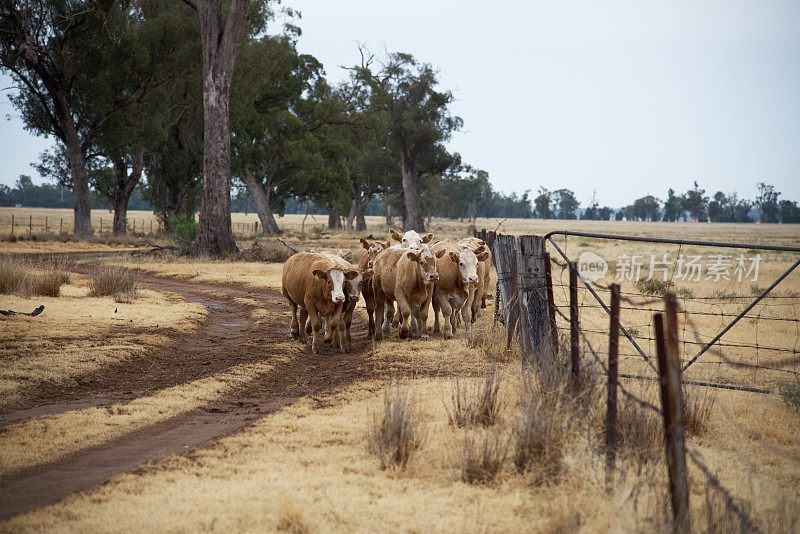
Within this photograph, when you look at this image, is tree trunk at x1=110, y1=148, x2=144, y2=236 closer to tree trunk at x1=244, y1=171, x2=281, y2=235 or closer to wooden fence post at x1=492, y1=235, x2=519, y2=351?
tree trunk at x1=244, y1=171, x2=281, y2=235

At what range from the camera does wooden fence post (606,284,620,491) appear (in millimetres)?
6160

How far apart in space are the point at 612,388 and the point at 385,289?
7659mm

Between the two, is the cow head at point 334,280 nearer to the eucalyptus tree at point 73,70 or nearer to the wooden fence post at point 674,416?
the wooden fence post at point 674,416

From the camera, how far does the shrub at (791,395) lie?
8.94 metres

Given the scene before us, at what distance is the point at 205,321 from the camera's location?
15.3m

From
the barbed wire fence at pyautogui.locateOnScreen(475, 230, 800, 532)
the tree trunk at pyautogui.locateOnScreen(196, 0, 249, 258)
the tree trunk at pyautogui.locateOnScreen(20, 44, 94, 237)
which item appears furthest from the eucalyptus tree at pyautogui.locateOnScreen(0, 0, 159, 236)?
the barbed wire fence at pyautogui.locateOnScreen(475, 230, 800, 532)

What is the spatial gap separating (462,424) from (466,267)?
5860 mm

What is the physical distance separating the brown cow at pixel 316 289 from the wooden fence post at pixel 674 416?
6932mm

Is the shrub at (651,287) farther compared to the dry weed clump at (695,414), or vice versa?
the shrub at (651,287)

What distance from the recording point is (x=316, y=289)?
12.5 meters

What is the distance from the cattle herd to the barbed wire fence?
0.97m

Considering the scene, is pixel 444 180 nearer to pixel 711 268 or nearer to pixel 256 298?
pixel 711 268

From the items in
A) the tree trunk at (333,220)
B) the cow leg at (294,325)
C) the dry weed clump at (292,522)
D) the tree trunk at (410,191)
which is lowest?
the dry weed clump at (292,522)

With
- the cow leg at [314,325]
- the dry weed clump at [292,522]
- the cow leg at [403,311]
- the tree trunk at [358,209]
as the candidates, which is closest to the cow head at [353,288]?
the cow leg at [314,325]
